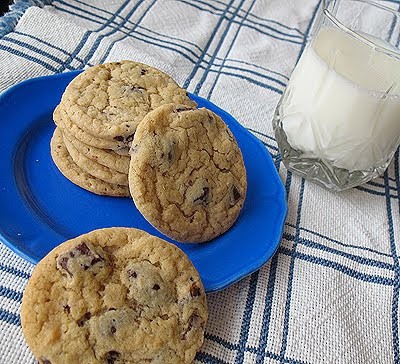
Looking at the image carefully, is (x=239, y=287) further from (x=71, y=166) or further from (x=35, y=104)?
(x=35, y=104)

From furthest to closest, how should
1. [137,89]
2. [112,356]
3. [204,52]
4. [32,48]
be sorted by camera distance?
1. [204,52]
2. [32,48]
3. [137,89]
4. [112,356]

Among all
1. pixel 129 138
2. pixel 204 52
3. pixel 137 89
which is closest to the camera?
pixel 129 138

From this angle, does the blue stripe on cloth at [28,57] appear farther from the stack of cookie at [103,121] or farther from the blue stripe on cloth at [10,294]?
the blue stripe on cloth at [10,294]

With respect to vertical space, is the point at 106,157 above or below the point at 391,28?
below

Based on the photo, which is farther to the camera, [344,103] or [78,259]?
[344,103]

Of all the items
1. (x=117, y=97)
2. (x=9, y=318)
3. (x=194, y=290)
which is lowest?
(x=9, y=318)

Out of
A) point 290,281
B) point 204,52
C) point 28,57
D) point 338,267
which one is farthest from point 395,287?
point 28,57

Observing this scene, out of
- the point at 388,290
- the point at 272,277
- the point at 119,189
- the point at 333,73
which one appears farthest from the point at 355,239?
the point at 119,189

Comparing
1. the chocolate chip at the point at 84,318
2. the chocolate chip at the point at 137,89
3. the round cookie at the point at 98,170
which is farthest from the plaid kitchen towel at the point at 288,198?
the chocolate chip at the point at 137,89

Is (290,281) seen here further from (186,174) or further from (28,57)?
(28,57)
